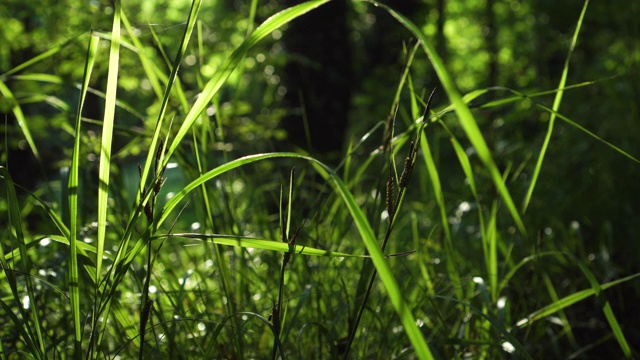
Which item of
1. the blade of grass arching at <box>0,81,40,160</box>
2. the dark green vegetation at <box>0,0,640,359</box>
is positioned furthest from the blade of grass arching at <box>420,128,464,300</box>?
the blade of grass arching at <box>0,81,40,160</box>

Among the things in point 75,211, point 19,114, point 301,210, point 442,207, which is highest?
point 19,114

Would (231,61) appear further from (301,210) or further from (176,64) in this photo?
(301,210)

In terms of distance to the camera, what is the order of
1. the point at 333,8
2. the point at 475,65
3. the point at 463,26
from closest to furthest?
the point at 333,8 < the point at 463,26 < the point at 475,65

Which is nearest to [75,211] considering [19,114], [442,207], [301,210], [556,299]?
[19,114]

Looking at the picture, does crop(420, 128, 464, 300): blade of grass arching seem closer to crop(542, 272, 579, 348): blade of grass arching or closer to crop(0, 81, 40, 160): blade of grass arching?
crop(542, 272, 579, 348): blade of grass arching

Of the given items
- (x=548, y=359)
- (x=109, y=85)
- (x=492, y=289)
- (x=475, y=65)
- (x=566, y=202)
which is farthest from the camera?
(x=475, y=65)

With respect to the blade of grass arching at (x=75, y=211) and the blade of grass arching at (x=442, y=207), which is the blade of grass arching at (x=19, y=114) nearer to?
the blade of grass arching at (x=75, y=211)

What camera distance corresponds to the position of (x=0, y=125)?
3986mm

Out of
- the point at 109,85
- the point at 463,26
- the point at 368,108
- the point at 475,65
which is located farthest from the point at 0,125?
the point at 475,65

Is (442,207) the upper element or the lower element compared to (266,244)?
lower

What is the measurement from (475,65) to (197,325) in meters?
11.4

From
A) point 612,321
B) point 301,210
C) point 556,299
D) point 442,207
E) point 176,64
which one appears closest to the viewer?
point 176,64

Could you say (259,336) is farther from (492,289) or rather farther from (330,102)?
(330,102)

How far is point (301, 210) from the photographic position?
141 centimetres
